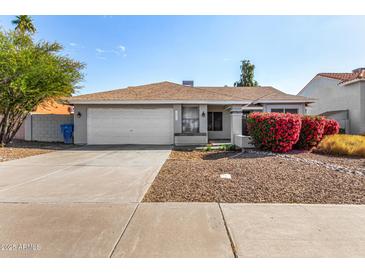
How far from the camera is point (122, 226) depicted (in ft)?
9.97

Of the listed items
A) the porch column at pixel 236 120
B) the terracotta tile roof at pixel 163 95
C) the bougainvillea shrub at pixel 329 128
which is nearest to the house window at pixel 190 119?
the terracotta tile roof at pixel 163 95

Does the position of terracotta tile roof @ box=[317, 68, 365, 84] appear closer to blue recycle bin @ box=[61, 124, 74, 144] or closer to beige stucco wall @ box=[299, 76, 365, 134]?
beige stucco wall @ box=[299, 76, 365, 134]

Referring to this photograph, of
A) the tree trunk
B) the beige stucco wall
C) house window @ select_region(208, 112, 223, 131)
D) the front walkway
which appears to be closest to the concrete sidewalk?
the front walkway

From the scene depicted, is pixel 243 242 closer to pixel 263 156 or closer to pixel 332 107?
pixel 263 156

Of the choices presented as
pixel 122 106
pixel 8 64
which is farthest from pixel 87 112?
pixel 8 64

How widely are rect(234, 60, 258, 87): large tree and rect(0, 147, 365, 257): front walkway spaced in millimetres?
30291

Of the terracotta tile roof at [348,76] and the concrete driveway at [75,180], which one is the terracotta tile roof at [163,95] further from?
the concrete driveway at [75,180]

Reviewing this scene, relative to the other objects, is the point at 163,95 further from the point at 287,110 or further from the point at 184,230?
the point at 184,230

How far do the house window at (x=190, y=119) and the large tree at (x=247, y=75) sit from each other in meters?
20.9

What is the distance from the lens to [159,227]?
9.87ft

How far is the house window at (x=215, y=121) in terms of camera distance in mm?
16109

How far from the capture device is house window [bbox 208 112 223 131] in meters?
16.1

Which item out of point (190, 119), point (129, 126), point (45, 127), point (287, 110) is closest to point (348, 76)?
point (287, 110)

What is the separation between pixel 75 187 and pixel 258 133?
293 inches
